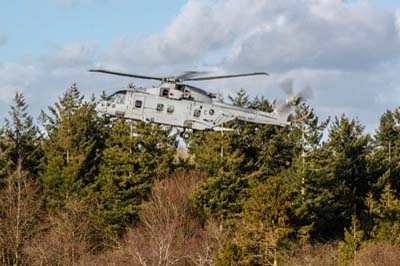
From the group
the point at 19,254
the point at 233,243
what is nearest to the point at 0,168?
the point at 19,254

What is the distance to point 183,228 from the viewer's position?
2739 inches

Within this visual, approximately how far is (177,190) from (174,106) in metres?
27.1

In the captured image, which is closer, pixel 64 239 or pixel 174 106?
A: pixel 174 106

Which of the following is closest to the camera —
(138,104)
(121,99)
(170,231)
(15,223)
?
(138,104)

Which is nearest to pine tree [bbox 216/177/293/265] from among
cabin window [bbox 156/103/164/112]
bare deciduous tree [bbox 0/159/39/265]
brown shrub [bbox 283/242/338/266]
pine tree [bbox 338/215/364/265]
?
brown shrub [bbox 283/242/338/266]

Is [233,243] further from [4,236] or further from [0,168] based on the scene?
[0,168]

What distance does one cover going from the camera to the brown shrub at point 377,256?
57.4m

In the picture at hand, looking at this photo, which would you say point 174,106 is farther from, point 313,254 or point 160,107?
point 313,254

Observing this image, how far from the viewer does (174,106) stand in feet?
157

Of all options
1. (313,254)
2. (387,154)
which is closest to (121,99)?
(313,254)

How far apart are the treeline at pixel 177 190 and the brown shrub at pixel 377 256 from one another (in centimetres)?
10

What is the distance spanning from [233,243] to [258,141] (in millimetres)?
29325

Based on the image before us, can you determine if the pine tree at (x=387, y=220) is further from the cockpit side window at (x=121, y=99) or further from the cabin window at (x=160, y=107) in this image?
the cockpit side window at (x=121, y=99)

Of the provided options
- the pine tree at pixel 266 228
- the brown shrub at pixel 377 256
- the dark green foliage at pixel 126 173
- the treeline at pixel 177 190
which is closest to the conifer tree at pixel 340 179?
the treeline at pixel 177 190
